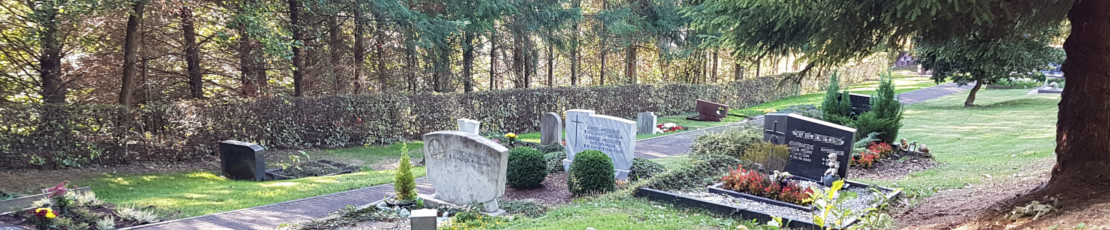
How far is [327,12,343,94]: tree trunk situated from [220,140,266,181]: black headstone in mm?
5684

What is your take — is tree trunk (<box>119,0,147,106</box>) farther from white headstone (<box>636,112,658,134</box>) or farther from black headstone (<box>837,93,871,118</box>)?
black headstone (<box>837,93,871,118</box>)

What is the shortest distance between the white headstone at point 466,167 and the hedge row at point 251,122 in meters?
5.47

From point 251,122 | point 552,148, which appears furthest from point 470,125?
point 251,122

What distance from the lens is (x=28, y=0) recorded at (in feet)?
38.4

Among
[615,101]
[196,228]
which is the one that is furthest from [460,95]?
[196,228]

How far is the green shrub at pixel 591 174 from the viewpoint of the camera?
10070 mm

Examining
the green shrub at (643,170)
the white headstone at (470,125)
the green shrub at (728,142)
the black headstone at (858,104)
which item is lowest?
the green shrub at (643,170)

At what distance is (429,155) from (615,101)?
1699cm

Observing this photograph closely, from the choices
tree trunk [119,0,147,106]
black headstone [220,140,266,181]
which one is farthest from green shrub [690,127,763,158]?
tree trunk [119,0,147,106]

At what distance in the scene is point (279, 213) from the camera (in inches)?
364

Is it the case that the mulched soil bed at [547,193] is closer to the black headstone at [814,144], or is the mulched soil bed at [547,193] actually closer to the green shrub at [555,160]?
the green shrub at [555,160]

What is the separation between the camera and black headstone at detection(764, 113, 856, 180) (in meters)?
10.7

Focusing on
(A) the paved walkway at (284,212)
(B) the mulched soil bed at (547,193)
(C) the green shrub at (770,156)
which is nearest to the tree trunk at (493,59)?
(B) the mulched soil bed at (547,193)

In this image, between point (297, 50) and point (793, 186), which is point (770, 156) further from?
point (297, 50)
